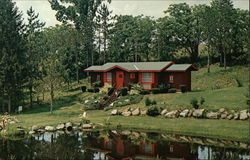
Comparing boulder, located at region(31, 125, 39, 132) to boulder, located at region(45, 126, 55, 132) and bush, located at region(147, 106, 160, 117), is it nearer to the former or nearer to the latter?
boulder, located at region(45, 126, 55, 132)

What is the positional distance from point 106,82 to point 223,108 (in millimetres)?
25396

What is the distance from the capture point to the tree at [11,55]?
4828cm

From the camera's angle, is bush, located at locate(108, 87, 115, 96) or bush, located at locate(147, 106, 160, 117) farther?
bush, located at locate(108, 87, 115, 96)

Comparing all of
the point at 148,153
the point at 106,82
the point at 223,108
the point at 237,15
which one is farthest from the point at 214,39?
the point at 148,153

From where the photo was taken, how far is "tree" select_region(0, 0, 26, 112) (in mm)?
48281

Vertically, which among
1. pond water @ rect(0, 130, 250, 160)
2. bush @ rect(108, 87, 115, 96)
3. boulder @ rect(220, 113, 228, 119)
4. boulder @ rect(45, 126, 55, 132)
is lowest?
pond water @ rect(0, 130, 250, 160)

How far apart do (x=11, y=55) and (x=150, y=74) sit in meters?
21.9

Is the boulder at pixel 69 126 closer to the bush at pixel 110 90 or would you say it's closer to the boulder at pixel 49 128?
the boulder at pixel 49 128

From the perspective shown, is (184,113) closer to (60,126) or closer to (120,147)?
(120,147)

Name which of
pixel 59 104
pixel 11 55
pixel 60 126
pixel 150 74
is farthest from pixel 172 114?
pixel 11 55

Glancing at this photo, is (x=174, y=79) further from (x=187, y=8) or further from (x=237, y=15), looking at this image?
(x=187, y=8)

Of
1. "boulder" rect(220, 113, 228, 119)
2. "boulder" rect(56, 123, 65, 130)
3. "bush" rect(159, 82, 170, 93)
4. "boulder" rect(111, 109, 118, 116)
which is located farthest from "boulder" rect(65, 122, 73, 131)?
"bush" rect(159, 82, 170, 93)

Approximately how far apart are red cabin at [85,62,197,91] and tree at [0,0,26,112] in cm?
1400

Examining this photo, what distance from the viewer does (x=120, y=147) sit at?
2664cm
